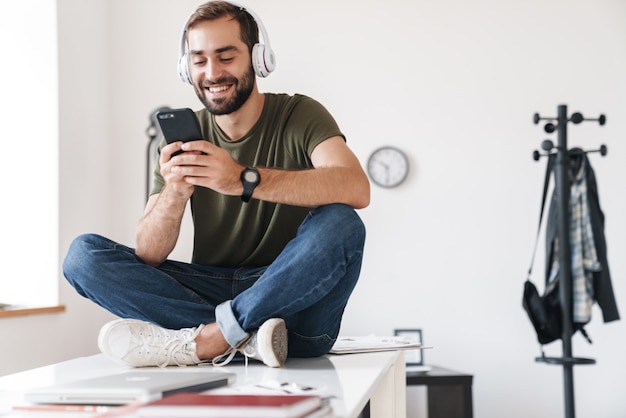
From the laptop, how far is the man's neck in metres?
0.94

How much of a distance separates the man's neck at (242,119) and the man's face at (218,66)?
32mm

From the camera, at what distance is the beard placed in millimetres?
1992

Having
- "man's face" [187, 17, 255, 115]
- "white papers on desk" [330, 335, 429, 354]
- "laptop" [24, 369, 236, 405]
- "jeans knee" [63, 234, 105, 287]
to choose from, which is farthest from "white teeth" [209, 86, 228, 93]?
"laptop" [24, 369, 236, 405]

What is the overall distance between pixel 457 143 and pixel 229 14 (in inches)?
86.7

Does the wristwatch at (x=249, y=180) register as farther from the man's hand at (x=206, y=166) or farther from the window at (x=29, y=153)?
the window at (x=29, y=153)

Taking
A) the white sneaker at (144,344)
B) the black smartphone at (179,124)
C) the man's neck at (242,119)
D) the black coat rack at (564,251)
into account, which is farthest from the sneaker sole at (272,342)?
the black coat rack at (564,251)

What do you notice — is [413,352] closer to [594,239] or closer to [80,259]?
[594,239]

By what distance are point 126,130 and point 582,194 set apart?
2.34 m

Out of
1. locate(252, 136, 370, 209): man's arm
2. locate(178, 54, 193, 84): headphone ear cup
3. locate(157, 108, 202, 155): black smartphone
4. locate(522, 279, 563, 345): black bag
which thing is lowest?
locate(522, 279, 563, 345): black bag

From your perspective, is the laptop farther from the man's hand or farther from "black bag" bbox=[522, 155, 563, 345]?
"black bag" bbox=[522, 155, 563, 345]

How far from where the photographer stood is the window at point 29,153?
3533 millimetres

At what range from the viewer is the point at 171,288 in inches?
70.5

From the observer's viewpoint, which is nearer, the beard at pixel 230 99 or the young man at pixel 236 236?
the young man at pixel 236 236

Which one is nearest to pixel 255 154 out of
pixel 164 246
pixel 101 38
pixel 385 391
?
pixel 164 246
